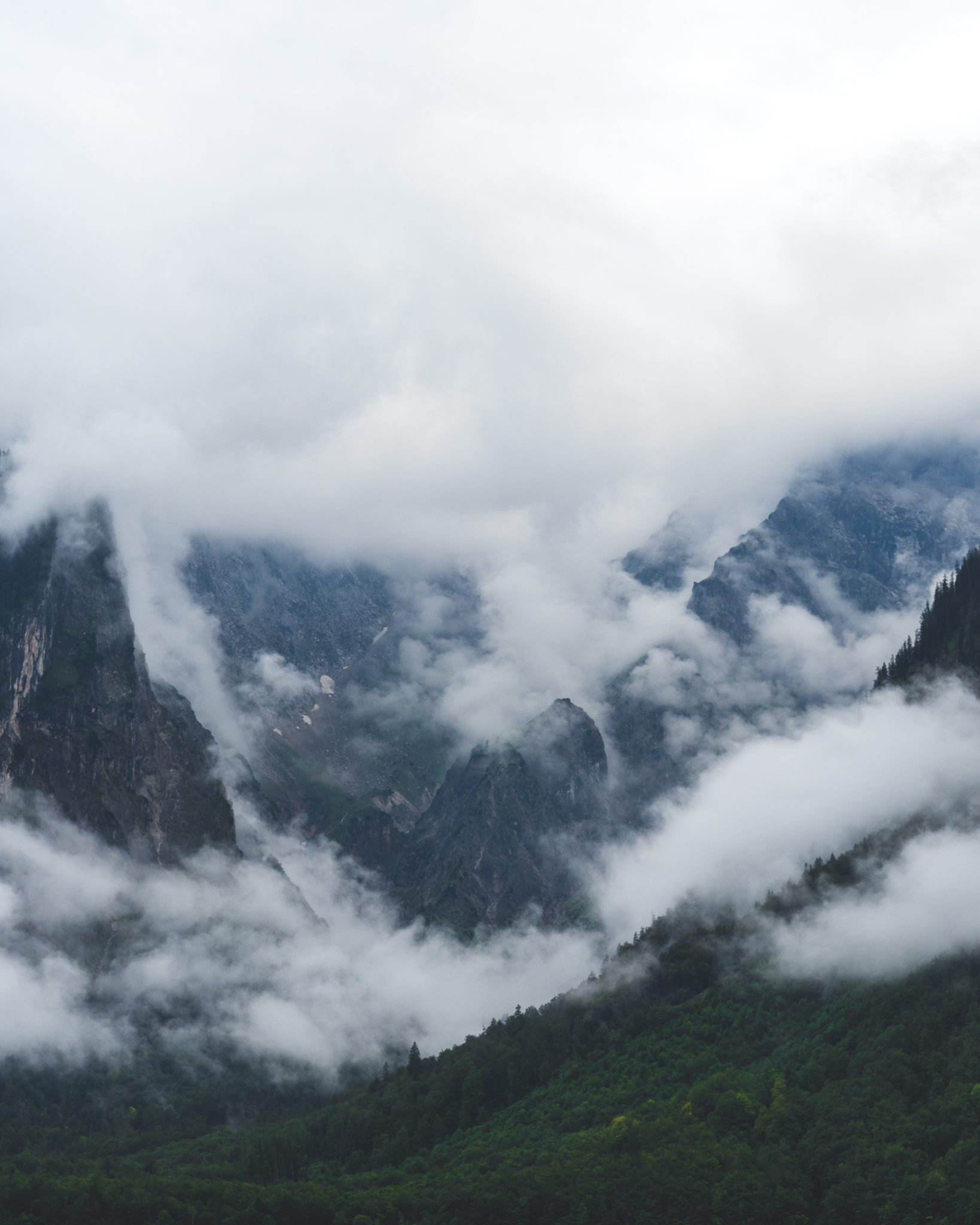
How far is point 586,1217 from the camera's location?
198125mm

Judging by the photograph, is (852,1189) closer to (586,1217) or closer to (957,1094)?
(957,1094)

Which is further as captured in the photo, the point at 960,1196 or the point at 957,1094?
the point at 957,1094

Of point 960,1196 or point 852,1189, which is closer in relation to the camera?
point 960,1196

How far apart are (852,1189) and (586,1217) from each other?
42282mm

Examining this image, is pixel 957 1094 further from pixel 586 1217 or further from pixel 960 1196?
pixel 586 1217

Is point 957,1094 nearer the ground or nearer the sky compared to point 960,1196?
nearer the sky

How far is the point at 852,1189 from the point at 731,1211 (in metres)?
18.7

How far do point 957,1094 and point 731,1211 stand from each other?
41633mm

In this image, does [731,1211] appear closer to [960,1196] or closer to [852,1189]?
[852,1189]

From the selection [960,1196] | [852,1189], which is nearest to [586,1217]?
[852,1189]

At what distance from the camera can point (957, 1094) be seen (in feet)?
650

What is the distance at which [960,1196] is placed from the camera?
6860 inches

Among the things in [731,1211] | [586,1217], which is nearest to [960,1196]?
[731,1211]

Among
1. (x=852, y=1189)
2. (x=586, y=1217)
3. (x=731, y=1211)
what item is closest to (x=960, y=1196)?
(x=852, y=1189)
